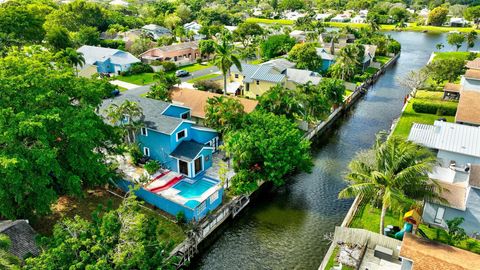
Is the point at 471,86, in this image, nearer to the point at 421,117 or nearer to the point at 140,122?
the point at 421,117

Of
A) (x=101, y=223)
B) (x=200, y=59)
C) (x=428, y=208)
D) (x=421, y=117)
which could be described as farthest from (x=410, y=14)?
(x=101, y=223)

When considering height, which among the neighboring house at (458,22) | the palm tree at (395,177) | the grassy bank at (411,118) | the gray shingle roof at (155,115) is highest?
the palm tree at (395,177)

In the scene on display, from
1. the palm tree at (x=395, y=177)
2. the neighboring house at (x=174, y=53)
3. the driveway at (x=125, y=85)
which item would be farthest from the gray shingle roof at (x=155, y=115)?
the neighboring house at (x=174, y=53)

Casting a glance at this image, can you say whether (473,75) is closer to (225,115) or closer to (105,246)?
(225,115)

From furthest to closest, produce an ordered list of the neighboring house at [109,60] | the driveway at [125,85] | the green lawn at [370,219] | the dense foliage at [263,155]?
the neighboring house at [109,60]
the driveway at [125,85]
the dense foliage at [263,155]
the green lawn at [370,219]

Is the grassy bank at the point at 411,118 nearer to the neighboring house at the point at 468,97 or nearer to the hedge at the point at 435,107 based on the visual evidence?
the hedge at the point at 435,107

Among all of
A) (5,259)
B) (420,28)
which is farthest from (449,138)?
(420,28)
